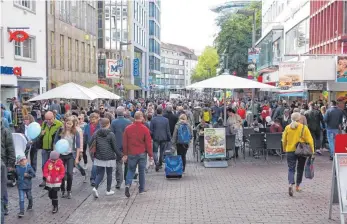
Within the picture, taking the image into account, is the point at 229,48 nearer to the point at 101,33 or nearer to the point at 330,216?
the point at 101,33

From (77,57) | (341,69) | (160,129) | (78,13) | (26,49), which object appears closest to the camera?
(160,129)

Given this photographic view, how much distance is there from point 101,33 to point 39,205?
57801mm

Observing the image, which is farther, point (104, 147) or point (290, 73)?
point (290, 73)

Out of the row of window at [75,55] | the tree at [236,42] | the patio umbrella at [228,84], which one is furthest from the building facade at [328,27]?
the tree at [236,42]

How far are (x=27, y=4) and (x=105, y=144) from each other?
72.5ft

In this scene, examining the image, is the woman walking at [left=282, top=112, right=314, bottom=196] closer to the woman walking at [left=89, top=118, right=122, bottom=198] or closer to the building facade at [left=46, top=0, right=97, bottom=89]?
the woman walking at [left=89, top=118, right=122, bottom=198]

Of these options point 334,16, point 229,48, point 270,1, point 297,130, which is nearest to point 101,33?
point 229,48

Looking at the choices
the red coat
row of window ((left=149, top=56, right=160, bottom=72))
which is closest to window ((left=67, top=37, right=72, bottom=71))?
the red coat

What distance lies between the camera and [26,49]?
30297 mm

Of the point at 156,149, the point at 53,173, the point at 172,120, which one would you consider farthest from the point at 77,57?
the point at 53,173

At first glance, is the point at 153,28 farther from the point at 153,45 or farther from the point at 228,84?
the point at 228,84

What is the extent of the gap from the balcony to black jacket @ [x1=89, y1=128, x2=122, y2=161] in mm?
34359

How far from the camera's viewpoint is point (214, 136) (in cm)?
1538

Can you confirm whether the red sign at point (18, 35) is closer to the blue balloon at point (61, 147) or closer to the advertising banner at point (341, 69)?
the advertising banner at point (341, 69)
